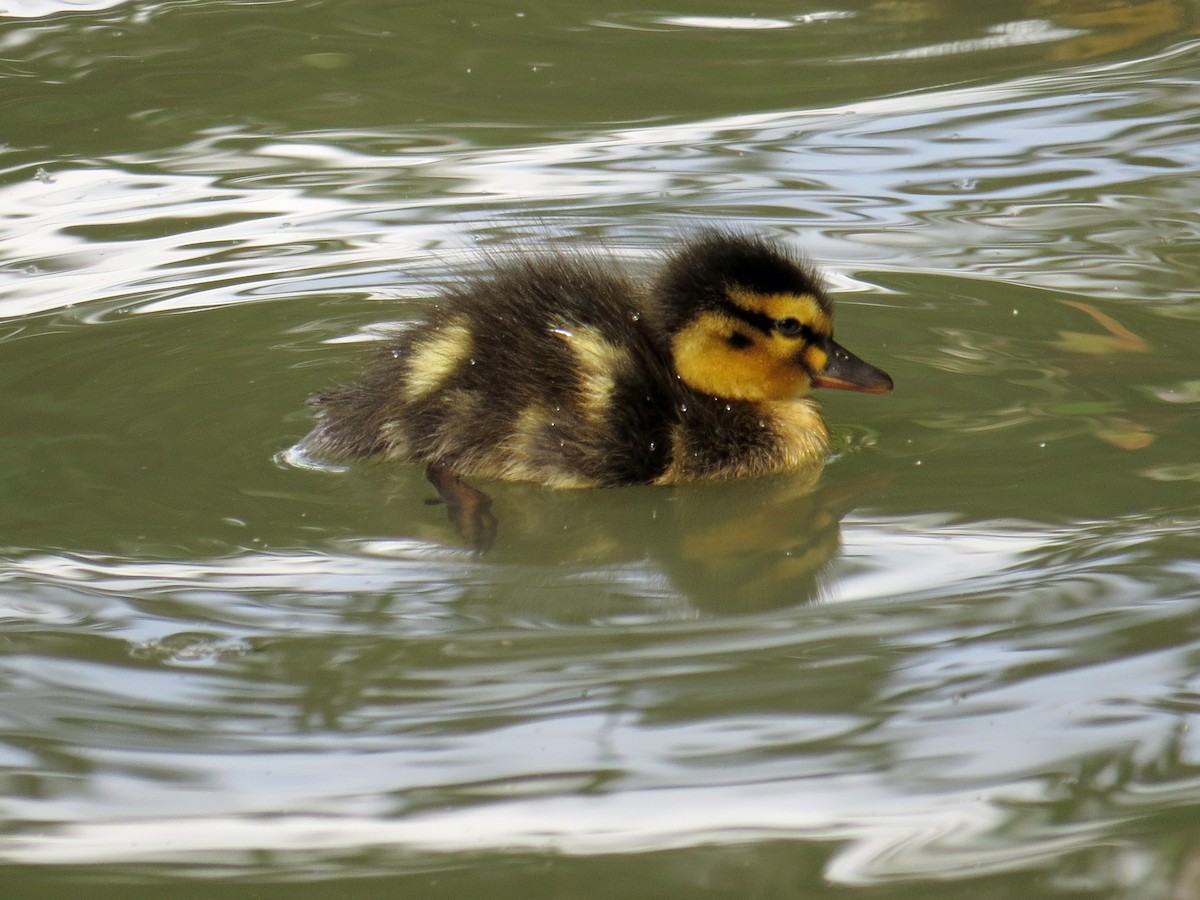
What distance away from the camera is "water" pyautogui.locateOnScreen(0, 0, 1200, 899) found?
6.87ft

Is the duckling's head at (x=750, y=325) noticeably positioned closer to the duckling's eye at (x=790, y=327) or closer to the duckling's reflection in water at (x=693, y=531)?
the duckling's eye at (x=790, y=327)

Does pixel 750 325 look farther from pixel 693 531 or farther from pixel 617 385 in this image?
pixel 693 531

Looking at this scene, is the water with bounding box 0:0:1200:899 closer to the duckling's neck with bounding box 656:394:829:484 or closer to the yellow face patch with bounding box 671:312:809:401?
the duckling's neck with bounding box 656:394:829:484

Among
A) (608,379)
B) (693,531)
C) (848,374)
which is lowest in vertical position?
(693,531)

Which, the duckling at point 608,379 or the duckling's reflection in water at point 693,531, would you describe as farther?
the duckling at point 608,379

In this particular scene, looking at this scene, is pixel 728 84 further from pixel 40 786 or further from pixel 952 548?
pixel 40 786

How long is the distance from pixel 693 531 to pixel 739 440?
308mm

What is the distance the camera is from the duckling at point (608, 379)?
10.9 ft

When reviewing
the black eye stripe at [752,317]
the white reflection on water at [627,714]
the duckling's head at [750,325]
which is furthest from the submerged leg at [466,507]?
the black eye stripe at [752,317]

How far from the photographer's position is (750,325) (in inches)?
135

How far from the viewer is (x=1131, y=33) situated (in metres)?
6.08

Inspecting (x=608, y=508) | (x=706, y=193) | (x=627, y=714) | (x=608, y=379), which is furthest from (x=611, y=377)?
(x=706, y=193)

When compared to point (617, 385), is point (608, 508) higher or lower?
lower

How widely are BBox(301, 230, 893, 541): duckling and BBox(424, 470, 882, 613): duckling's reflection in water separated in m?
0.04
